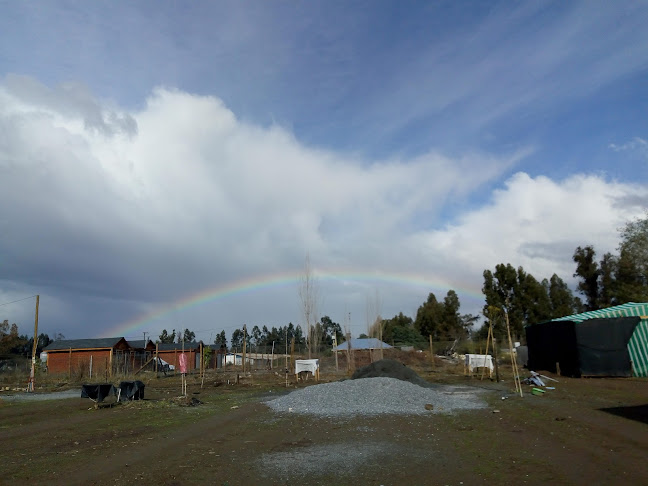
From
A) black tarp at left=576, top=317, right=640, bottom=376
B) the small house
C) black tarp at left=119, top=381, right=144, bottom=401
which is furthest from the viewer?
the small house

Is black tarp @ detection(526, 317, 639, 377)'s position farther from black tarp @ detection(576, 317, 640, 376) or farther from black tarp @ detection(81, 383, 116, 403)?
→ black tarp @ detection(81, 383, 116, 403)

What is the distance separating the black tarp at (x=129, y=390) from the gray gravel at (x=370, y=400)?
18.0 ft

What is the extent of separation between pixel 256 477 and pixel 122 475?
2.03 meters

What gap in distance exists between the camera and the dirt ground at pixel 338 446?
6922 mm

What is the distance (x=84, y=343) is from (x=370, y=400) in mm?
45510

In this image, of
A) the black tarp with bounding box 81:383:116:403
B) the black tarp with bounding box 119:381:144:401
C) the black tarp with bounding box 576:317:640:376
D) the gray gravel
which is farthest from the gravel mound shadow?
the black tarp with bounding box 81:383:116:403

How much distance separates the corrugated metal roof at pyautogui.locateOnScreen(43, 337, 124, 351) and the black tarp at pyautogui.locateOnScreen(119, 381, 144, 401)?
3359 cm

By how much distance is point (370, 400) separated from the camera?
15750 millimetres

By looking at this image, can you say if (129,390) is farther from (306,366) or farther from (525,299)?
(525,299)

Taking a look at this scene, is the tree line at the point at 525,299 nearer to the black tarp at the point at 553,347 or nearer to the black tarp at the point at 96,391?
the black tarp at the point at 553,347

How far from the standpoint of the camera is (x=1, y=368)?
40531 mm

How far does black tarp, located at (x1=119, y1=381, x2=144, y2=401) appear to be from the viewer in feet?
60.1

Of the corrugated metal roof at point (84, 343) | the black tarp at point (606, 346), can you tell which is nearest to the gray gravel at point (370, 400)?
the black tarp at point (606, 346)

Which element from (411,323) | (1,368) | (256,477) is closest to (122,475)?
(256,477)
